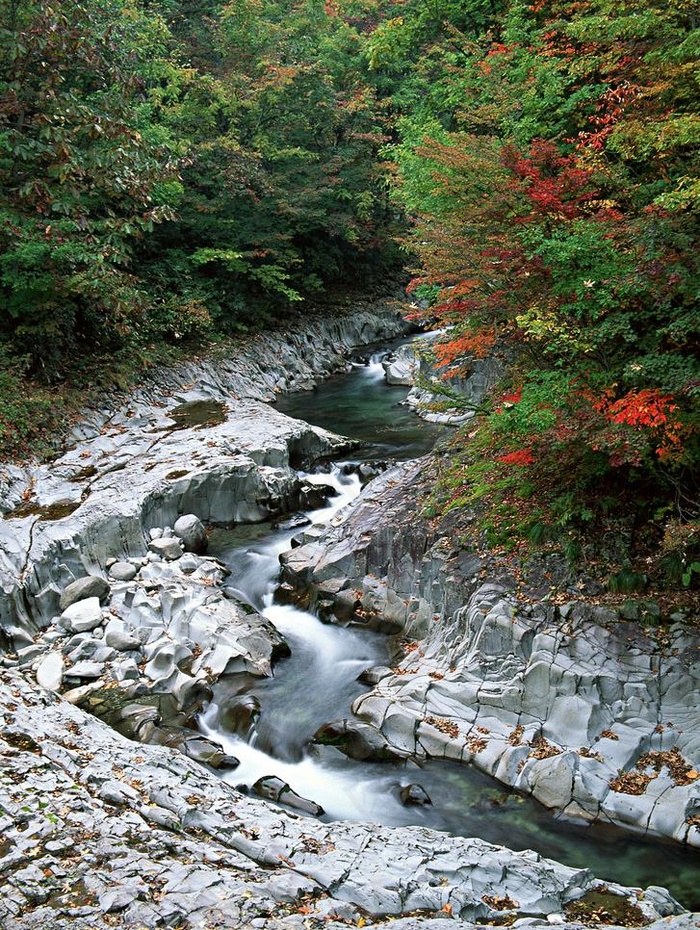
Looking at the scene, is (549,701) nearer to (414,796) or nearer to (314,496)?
(414,796)

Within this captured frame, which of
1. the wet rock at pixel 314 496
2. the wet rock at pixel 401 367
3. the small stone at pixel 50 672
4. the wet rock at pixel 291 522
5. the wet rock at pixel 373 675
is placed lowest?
the small stone at pixel 50 672

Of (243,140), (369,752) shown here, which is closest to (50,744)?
(369,752)

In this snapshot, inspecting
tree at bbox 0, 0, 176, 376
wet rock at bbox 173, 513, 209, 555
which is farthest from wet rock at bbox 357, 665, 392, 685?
tree at bbox 0, 0, 176, 376

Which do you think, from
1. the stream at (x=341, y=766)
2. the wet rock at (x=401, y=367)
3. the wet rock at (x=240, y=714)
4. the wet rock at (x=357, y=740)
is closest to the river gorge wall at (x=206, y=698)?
the wet rock at (x=357, y=740)

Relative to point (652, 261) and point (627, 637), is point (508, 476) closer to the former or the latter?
point (627, 637)

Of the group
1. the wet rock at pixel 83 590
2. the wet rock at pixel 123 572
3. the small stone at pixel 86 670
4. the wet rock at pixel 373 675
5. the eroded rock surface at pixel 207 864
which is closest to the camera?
the eroded rock surface at pixel 207 864

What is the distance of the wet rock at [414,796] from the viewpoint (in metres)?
6.62

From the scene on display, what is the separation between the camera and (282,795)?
6730 mm

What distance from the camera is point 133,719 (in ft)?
24.8

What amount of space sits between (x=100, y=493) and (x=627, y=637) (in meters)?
8.41

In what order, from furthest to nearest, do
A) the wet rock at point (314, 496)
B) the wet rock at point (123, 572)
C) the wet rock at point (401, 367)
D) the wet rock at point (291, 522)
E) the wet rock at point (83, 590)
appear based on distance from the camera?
the wet rock at point (401, 367)
the wet rock at point (314, 496)
the wet rock at point (291, 522)
the wet rock at point (123, 572)
the wet rock at point (83, 590)

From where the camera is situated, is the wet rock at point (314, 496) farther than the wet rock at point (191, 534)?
Yes

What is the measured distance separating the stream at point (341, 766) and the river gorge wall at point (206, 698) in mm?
231

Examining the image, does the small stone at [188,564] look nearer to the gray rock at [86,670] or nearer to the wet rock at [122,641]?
the wet rock at [122,641]
